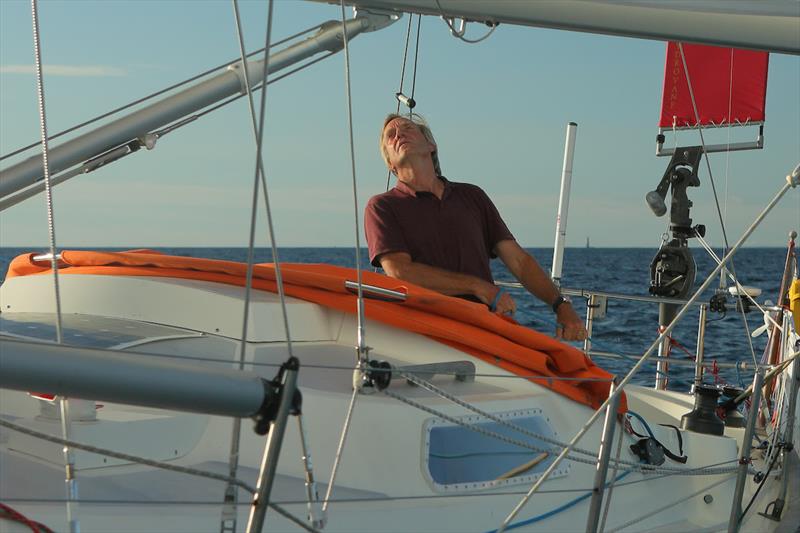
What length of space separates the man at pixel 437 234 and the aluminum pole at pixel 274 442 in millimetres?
2161

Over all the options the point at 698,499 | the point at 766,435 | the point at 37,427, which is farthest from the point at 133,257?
the point at 766,435

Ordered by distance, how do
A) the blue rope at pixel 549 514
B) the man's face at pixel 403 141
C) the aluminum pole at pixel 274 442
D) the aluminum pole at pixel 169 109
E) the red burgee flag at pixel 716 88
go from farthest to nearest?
the red burgee flag at pixel 716 88
the man's face at pixel 403 141
the aluminum pole at pixel 169 109
the blue rope at pixel 549 514
the aluminum pole at pixel 274 442

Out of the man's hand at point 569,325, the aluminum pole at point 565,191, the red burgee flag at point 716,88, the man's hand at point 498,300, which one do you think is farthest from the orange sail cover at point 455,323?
the red burgee flag at point 716,88

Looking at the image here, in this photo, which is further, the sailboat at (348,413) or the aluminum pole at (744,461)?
the aluminum pole at (744,461)

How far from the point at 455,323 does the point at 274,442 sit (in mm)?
1589

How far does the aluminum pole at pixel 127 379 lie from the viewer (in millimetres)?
1485

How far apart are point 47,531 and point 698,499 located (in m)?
2.19

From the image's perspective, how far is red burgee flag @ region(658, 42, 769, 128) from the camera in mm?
6820

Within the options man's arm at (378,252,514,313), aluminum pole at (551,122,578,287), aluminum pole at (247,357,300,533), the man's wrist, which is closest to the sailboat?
→ aluminum pole at (247,357,300,533)

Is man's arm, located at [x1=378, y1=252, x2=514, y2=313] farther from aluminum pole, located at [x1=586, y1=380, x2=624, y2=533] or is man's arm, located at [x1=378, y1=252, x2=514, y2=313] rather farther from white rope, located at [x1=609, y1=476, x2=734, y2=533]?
aluminum pole, located at [x1=586, y1=380, x2=624, y2=533]

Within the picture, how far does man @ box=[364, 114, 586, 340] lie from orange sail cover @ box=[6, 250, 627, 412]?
1.74 ft

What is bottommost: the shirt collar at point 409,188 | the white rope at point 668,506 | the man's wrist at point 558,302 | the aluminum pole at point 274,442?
the white rope at point 668,506

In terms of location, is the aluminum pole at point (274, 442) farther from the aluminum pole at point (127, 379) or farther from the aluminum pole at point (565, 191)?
the aluminum pole at point (565, 191)

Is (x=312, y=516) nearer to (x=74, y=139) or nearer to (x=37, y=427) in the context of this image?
(x=37, y=427)
